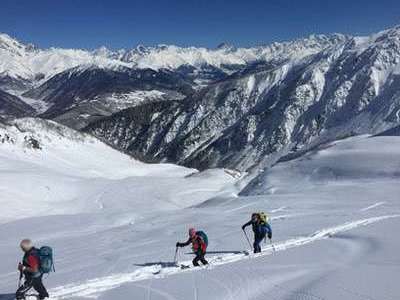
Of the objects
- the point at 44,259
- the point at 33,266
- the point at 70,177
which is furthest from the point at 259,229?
the point at 70,177

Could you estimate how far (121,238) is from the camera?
30.7 m

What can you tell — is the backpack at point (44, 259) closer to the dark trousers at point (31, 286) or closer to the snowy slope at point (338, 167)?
the dark trousers at point (31, 286)

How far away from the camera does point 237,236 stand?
85.6 feet

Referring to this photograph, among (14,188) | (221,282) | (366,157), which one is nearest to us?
(221,282)

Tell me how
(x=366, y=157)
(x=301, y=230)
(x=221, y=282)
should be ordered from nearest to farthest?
1. (x=221, y=282)
2. (x=301, y=230)
3. (x=366, y=157)

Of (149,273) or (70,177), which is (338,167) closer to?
(149,273)

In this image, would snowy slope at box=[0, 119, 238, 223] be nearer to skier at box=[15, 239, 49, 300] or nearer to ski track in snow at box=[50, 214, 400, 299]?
ski track in snow at box=[50, 214, 400, 299]

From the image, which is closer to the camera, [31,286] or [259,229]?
[31,286]

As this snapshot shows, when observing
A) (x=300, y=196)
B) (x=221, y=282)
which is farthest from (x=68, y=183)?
(x=221, y=282)

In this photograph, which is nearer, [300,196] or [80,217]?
[300,196]

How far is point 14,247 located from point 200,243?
16581 mm

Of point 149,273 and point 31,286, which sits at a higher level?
point 149,273

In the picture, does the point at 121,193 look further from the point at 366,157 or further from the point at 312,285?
A: the point at 312,285

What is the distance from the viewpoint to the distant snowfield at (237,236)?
46.1 ft
